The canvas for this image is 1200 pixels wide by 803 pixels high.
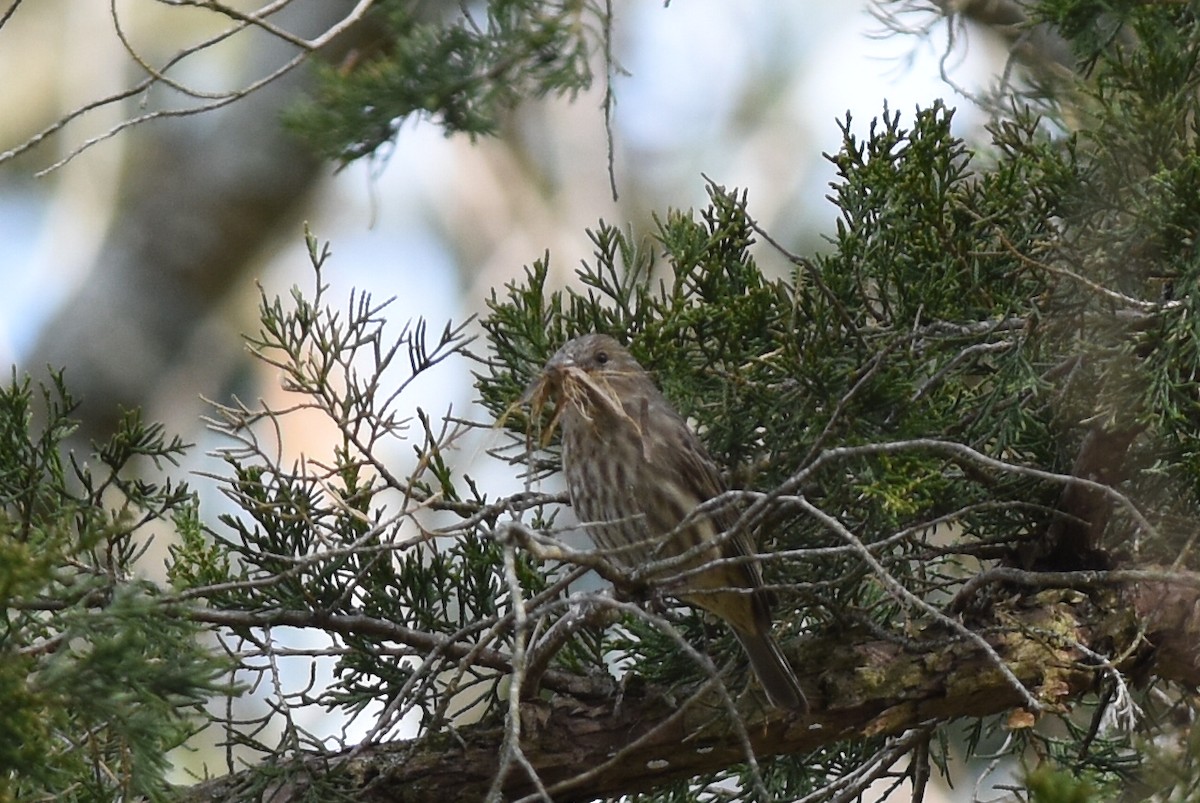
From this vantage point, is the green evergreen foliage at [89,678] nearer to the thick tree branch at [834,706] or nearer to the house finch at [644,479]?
the thick tree branch at [834,706]

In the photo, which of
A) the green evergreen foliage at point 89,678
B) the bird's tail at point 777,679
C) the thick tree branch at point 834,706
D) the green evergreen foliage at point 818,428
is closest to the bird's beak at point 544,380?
the green evergreen foliage at point 818,428

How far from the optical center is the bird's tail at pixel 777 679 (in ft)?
10.4

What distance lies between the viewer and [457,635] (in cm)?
A: 287

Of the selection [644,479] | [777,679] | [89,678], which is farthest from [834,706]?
[89,678]

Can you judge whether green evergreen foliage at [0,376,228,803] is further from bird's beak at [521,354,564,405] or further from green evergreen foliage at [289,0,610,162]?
green evergreen foliage at [289,0,610,162]

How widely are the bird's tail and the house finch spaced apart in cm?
10

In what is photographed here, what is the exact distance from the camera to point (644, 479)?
390 centimetres

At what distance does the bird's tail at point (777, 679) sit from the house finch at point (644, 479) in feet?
0.33

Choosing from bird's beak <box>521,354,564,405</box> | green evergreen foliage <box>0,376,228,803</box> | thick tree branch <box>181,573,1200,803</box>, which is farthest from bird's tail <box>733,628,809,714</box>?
green evergreen foliage <box>0,376,228,803</box>

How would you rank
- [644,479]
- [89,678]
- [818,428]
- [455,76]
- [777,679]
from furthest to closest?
1. [644,479]
2. [455,76]
3. [777,679]
4. [818,428]
5. [89,678]

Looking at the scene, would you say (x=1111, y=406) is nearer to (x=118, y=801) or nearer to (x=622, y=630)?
(x=622, y=630)

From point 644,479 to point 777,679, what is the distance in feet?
2.89

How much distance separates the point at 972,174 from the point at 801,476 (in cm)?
110

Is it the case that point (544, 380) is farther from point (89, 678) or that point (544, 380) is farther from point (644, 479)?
point (89, 678)
